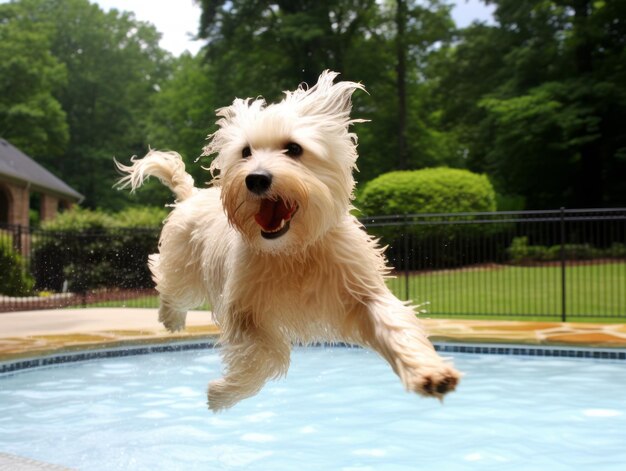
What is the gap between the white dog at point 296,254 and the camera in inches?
116

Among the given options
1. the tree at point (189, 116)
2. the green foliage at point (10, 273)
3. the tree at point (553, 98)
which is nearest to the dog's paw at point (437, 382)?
the green foliage at point (10, 273)

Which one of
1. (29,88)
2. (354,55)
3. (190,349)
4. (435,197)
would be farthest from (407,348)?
(29,88)

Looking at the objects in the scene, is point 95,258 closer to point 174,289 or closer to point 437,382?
point 174,289

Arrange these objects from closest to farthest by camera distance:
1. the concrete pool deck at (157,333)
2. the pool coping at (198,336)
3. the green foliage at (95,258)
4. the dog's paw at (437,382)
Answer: the dog's paw at (437,382) → the pool coping at (198,336) → the concrete pool deck at (157,333) → the green foliage at (95,258)

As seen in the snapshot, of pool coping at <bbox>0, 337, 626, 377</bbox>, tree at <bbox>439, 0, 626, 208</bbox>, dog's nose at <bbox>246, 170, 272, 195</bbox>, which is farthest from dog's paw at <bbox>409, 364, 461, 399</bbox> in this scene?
tree at <bbox>439, 0, 626, 208</bbox>

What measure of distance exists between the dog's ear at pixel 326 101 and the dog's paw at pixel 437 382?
1269 millimetres

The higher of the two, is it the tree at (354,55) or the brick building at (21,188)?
the tree at (354,55)

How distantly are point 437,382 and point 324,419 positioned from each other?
141 inches

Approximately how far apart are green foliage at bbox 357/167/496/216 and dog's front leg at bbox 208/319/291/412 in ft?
45.6

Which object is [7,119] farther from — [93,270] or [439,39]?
[93,270]

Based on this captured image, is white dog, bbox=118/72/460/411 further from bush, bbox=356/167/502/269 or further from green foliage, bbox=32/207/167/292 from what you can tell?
bush, bbox=356/167/502/269

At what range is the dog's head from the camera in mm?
2898

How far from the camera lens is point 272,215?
120 inches

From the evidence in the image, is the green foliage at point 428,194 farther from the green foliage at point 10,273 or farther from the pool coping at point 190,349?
the pool coping at point 190,349
